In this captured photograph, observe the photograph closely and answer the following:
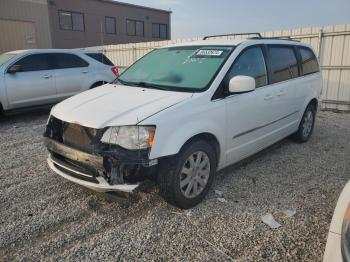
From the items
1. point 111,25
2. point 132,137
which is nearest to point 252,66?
point 132,137

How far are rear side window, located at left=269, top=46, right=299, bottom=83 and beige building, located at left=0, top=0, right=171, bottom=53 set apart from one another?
19.7 metres

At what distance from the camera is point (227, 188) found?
377 cm

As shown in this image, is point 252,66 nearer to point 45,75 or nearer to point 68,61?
point 45,75

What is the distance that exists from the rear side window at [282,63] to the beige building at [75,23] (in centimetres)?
1966

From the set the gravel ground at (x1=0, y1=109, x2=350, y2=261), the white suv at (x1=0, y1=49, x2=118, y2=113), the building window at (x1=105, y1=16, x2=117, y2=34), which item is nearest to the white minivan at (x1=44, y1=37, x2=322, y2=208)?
the gravel ground at (x1=0, y1=109, x2=350, y2=261)

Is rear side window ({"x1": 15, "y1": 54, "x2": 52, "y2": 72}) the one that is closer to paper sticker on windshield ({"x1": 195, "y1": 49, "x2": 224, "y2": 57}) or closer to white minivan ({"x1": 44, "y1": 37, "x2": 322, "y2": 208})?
white minivan ({"x1": 44, "y1": 37, "x2": 322, "y2": 208})

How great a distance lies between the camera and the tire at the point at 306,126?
543 centimetres

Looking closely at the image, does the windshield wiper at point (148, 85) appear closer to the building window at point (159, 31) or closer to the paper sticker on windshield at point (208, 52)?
the paper sticker on windshield at point (208, 52)

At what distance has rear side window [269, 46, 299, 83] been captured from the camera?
4.39 metres

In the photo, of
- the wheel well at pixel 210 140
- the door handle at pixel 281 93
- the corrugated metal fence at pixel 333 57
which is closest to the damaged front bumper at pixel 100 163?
the wheel well at pixel 210 140

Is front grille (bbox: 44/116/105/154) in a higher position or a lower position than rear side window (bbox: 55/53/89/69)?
lower

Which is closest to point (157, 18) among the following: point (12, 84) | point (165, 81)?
point (12, 84)

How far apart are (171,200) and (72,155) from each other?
1.09m

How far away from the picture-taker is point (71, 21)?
25.4 meters
